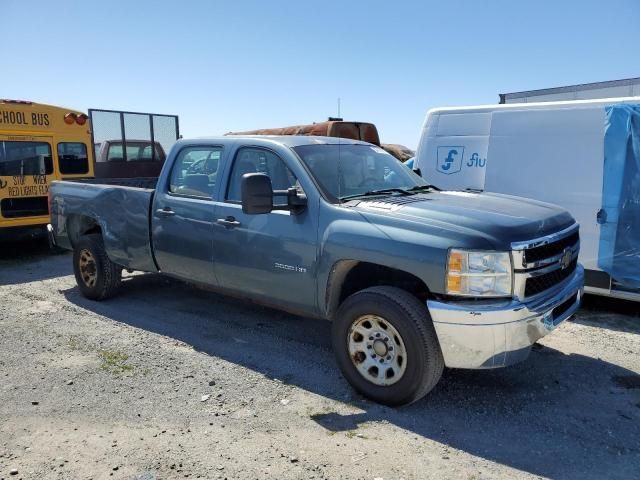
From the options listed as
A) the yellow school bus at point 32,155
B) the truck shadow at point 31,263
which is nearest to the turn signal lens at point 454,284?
the truck shadow at point 31,263

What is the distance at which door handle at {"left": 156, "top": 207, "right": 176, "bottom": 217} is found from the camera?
5250mm

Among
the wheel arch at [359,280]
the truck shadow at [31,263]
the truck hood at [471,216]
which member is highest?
the truck hood at [471,216]

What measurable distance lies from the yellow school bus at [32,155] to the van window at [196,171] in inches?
194

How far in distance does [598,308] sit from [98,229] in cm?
601

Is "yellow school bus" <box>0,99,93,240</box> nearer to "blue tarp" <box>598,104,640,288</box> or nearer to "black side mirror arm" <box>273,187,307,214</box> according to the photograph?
"black side mirror arm" <box>273,187,307,214</box>

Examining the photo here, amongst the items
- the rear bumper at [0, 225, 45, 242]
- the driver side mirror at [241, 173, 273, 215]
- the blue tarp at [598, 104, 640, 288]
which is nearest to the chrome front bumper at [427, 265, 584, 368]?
the driver side mirror at [241, 173, 273, 215]

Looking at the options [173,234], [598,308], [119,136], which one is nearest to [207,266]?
[173,234]

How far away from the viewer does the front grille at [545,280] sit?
3.59 metres

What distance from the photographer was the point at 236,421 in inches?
142

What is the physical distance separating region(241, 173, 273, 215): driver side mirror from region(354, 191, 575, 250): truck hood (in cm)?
68

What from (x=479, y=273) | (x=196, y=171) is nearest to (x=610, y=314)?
(x=479, y=273)

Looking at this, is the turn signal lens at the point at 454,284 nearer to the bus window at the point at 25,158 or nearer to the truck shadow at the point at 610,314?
the truck shadow at the point at 610,314

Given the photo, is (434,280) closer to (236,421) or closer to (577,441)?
(577,441)

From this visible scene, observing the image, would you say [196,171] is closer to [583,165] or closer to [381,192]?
[381,192]
